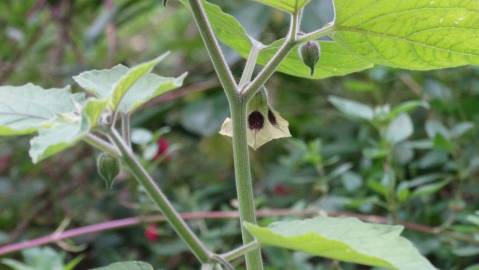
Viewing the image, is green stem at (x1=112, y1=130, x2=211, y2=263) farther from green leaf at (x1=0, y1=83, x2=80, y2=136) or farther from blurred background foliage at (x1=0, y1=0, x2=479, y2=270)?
blurred background foliage at (x1=0, y1=0, x2=479, y2=270)

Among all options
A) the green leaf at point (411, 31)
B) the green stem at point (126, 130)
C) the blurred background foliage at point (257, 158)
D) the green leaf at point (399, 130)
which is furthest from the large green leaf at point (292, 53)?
the green leaf at point (399, 130)

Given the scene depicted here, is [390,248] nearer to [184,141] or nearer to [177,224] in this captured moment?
[177,224]

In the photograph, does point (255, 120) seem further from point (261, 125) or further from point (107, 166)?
point (107, 166)

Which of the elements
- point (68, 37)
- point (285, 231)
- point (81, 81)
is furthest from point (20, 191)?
point (285, 231)

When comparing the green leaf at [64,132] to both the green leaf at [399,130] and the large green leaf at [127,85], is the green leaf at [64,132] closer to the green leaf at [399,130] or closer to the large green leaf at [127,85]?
the large green leaf at [127,85]

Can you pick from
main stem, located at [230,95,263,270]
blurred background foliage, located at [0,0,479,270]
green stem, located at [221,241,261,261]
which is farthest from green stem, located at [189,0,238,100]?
blurred background foliage, located at [0,0,479,270]

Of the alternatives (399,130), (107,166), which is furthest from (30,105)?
(399,130)
